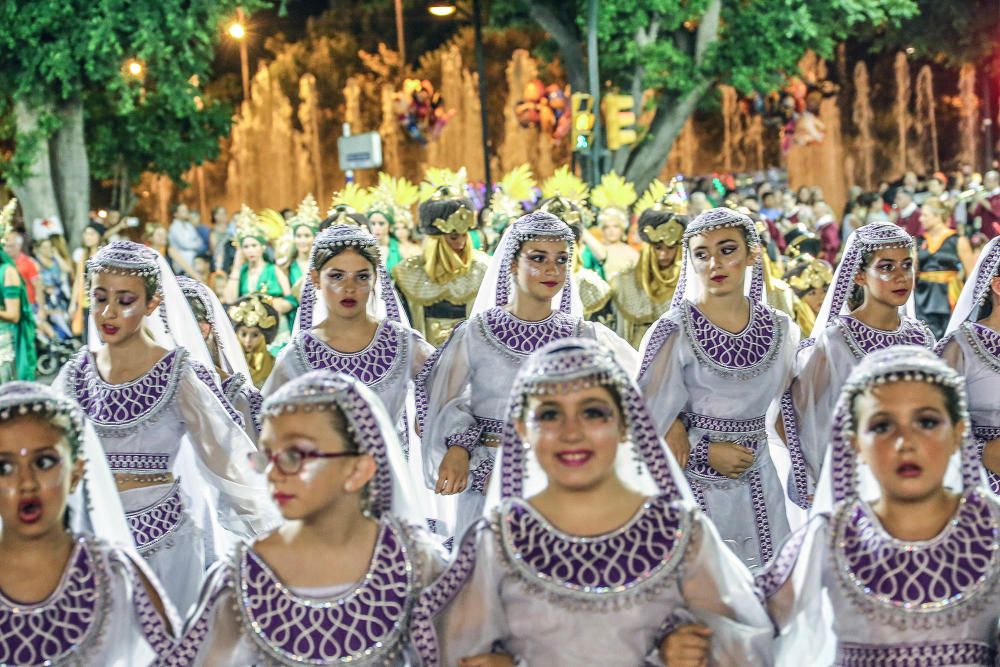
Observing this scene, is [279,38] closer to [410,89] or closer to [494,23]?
[410,89]

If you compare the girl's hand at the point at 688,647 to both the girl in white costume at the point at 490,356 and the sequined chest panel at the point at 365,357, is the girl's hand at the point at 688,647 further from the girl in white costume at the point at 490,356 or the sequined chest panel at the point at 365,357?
the sequined chest panel at the point at 365,357

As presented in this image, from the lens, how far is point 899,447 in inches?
166

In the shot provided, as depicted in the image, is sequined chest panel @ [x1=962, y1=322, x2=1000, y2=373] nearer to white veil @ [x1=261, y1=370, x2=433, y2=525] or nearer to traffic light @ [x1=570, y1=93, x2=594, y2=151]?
white veil @ [x1=261, y1=370, x2=433, y2=525]

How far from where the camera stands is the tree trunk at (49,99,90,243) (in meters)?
23.1

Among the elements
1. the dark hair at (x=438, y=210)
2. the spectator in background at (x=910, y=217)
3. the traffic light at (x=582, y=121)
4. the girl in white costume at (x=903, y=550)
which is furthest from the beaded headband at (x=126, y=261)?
the traffic light at (x=582, y=121)

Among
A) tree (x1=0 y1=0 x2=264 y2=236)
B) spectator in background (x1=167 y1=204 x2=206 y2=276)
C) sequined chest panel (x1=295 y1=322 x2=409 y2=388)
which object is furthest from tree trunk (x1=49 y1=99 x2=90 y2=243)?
sequined chest panel (x1=295 y1=322 x2=409 y2=388)

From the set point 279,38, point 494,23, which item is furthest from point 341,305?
point 279,38

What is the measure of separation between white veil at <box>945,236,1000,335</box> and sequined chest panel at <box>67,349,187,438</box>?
3.23 m

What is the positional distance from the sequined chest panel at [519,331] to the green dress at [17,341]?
8.57 meters

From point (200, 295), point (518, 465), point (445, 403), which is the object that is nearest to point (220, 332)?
point (200, 295)

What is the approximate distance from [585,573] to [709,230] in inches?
128

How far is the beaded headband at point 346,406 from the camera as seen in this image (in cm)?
436

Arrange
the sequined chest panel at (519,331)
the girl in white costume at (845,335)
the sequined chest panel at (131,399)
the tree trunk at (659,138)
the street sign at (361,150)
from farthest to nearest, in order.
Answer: the tree trunk at (659,138)
the street sign at (361,150)
the sequined chest panel at (519,331)
the girl in white costume at (845,335)
the sequined chest panel at (131,399)

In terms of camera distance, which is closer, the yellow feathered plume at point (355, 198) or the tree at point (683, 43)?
the yellow feathered plume at point (355, 198)
